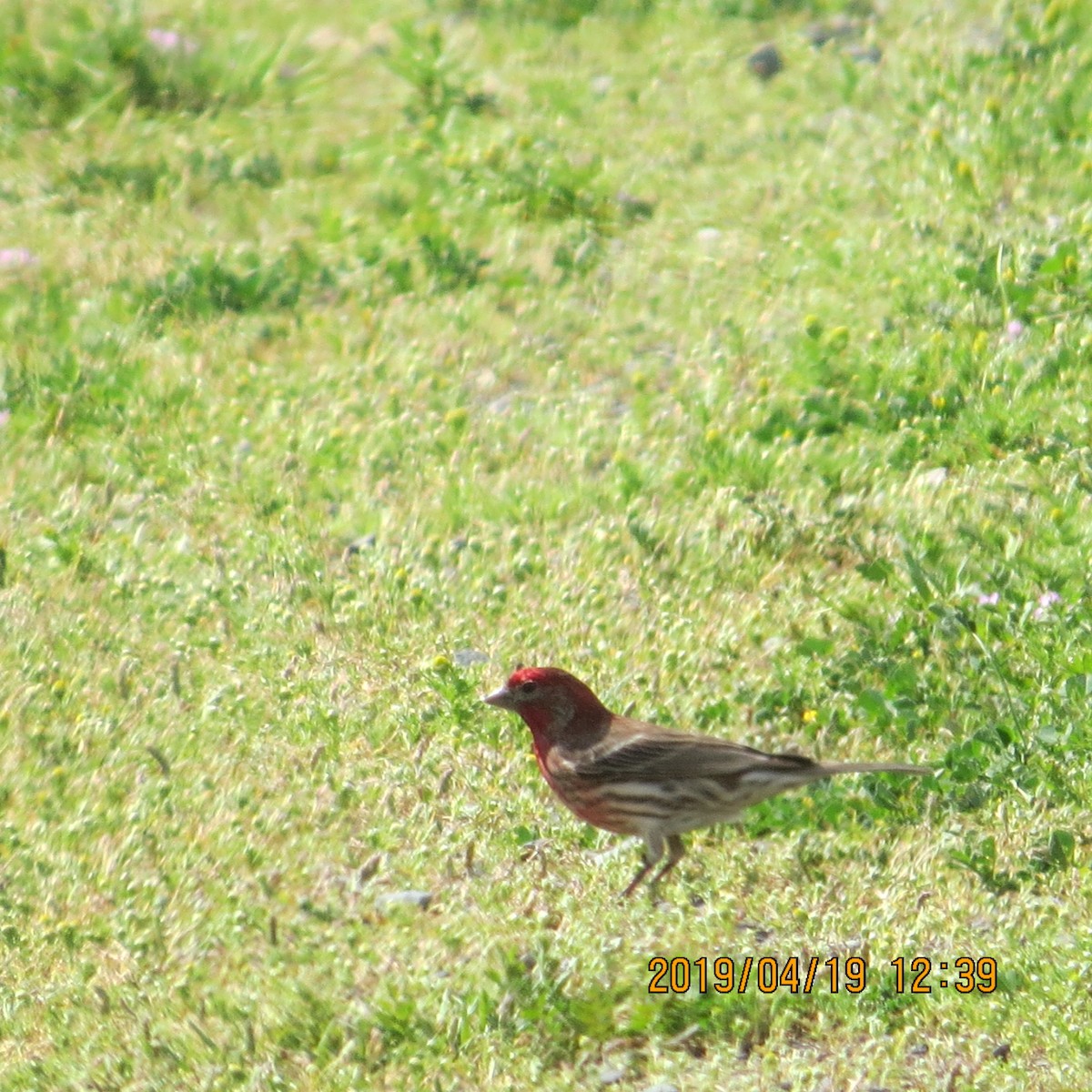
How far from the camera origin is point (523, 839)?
604 cm

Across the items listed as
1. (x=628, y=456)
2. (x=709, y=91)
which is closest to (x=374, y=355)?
(x=628, y=456)

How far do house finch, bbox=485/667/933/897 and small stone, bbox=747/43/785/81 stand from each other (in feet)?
19.5

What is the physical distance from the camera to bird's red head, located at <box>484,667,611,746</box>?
19.9 ft

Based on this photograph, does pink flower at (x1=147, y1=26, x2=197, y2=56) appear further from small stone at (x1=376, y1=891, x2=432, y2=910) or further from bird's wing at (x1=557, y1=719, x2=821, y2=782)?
small stone at (x1=376, y1=891, x2=432, y2=910)

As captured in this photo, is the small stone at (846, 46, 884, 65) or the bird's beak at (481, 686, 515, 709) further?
the small stone at (846, 46, 884, 65)

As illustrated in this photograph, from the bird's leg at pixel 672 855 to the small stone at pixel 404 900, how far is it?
0.71 m

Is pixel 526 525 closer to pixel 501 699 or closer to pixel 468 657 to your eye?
pixel 468 657

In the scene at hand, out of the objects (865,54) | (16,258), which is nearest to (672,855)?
(16,258)

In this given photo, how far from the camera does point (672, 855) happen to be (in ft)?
19.4

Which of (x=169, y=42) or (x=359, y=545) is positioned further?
(x=169, y=42)

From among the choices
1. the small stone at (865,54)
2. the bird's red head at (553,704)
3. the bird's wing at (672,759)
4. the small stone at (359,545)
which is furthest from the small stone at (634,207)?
the bird's wing at (672,759)
